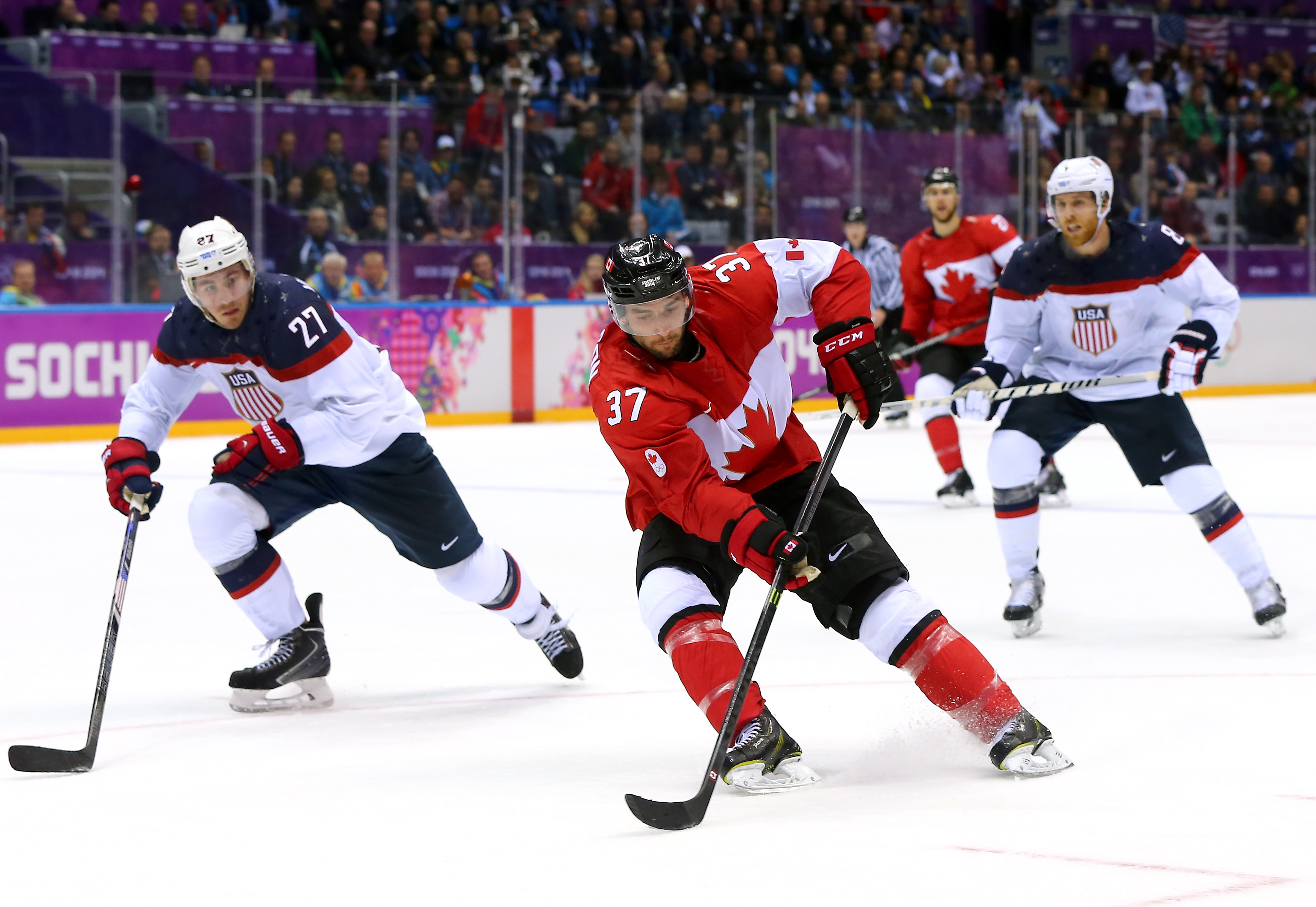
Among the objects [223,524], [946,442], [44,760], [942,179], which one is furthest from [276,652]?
[942,179]

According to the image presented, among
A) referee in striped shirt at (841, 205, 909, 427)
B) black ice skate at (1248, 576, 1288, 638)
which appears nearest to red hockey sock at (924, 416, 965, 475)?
referee in striped shirt at (841, 205, 909, 427)

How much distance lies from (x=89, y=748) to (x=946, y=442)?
479cm

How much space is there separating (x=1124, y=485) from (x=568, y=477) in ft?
8.57

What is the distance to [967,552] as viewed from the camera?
616 cm

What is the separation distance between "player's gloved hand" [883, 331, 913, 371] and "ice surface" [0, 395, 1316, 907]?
7.56 ft

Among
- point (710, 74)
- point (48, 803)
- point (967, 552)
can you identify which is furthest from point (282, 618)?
point (710, 74)

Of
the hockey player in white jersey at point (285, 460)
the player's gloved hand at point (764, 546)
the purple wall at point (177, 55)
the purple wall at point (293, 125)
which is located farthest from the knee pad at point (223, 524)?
the purple wall at point (177, 55)

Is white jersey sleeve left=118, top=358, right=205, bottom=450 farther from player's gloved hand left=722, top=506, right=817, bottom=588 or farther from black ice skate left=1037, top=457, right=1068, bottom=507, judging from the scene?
black ice skate left=1037, top=457, right=1068, bottom=507

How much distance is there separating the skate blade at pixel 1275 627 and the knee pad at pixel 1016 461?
0.70m

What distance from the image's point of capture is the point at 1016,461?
4773 millimetres

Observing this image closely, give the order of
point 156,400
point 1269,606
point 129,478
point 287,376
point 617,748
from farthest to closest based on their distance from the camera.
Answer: point 1269,606
point 156,400
point 287,376
point 129,478
point 617,748

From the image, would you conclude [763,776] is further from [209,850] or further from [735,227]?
[735,227]

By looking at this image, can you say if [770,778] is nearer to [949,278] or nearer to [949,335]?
[949,335]

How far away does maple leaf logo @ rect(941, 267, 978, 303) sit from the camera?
7.92 m
